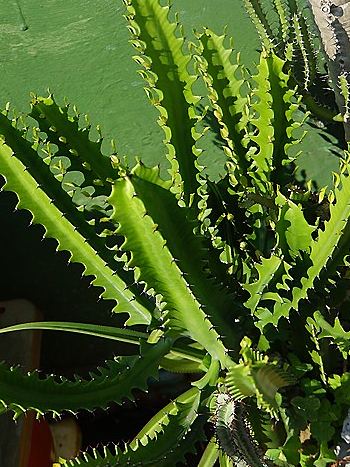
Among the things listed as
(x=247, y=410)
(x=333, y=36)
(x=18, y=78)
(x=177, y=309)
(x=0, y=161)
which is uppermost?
(x=18, y=78)

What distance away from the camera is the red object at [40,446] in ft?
4.97

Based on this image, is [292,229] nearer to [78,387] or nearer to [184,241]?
[184,241]

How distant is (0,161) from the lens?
3.18 ft

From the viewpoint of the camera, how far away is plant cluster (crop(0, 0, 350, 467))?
3.02 ft

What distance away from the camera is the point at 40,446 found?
1.56m

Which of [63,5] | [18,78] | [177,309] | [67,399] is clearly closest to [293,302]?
[177,309]

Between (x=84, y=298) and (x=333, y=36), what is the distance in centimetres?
97

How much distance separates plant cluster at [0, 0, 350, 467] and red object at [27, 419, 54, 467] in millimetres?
432

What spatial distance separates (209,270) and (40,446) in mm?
747

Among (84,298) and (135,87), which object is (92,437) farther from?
(135,87)

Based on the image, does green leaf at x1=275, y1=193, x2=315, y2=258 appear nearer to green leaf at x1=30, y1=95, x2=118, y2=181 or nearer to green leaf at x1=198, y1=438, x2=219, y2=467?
green leaf at x1=30, y1=95, x2=118, y2=181

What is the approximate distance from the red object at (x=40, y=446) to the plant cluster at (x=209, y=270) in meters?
0.43

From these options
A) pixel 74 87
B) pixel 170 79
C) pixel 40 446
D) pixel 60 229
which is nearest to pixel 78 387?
pixel 60 229

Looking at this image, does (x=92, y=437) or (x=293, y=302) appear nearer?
(x=293, y=302)
